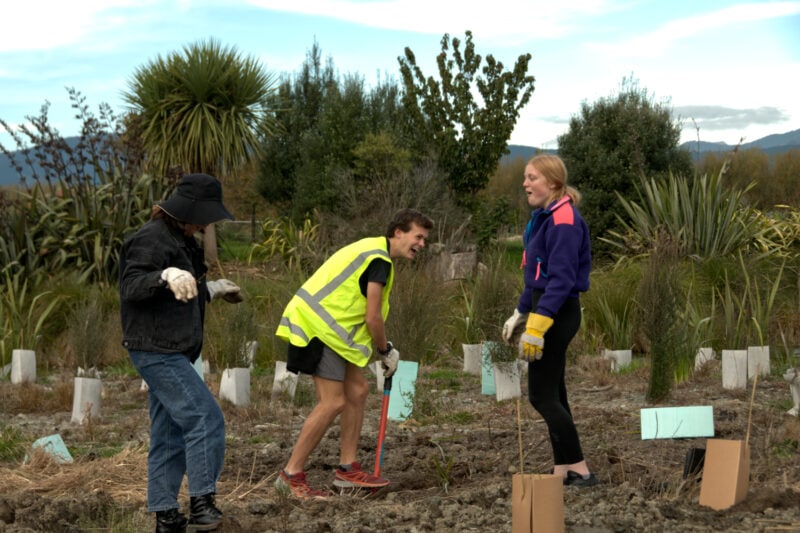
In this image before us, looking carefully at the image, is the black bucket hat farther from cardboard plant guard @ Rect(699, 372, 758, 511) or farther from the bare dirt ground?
cardboard plant guard @ Rect(699, 372, 758, 511)

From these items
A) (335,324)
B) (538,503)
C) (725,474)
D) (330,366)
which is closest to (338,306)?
(335,324)

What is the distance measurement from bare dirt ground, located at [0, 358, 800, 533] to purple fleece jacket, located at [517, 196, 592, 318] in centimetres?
94

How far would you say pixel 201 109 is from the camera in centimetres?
2150

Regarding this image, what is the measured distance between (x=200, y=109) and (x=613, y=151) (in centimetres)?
929

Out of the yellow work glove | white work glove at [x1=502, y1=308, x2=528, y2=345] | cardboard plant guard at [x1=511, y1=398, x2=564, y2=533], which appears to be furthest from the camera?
white work glove at [x1=502, y1=308, x2=528, y2=345]

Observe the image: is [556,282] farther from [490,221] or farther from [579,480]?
[490,221]

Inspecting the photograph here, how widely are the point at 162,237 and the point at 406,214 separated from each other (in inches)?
55.1

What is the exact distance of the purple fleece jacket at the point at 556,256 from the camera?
4.85m

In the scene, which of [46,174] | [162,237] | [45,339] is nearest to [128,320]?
[162,237]

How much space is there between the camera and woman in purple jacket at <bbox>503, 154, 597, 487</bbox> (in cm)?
489

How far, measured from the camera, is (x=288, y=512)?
4762 mm

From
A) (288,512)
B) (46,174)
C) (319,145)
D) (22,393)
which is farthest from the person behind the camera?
(319,145)

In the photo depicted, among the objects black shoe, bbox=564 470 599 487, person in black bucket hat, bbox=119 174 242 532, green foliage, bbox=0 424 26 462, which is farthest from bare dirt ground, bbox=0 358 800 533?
person in black bucket hat, bbox=119 174 242 532

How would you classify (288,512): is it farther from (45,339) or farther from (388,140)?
(388,140)
